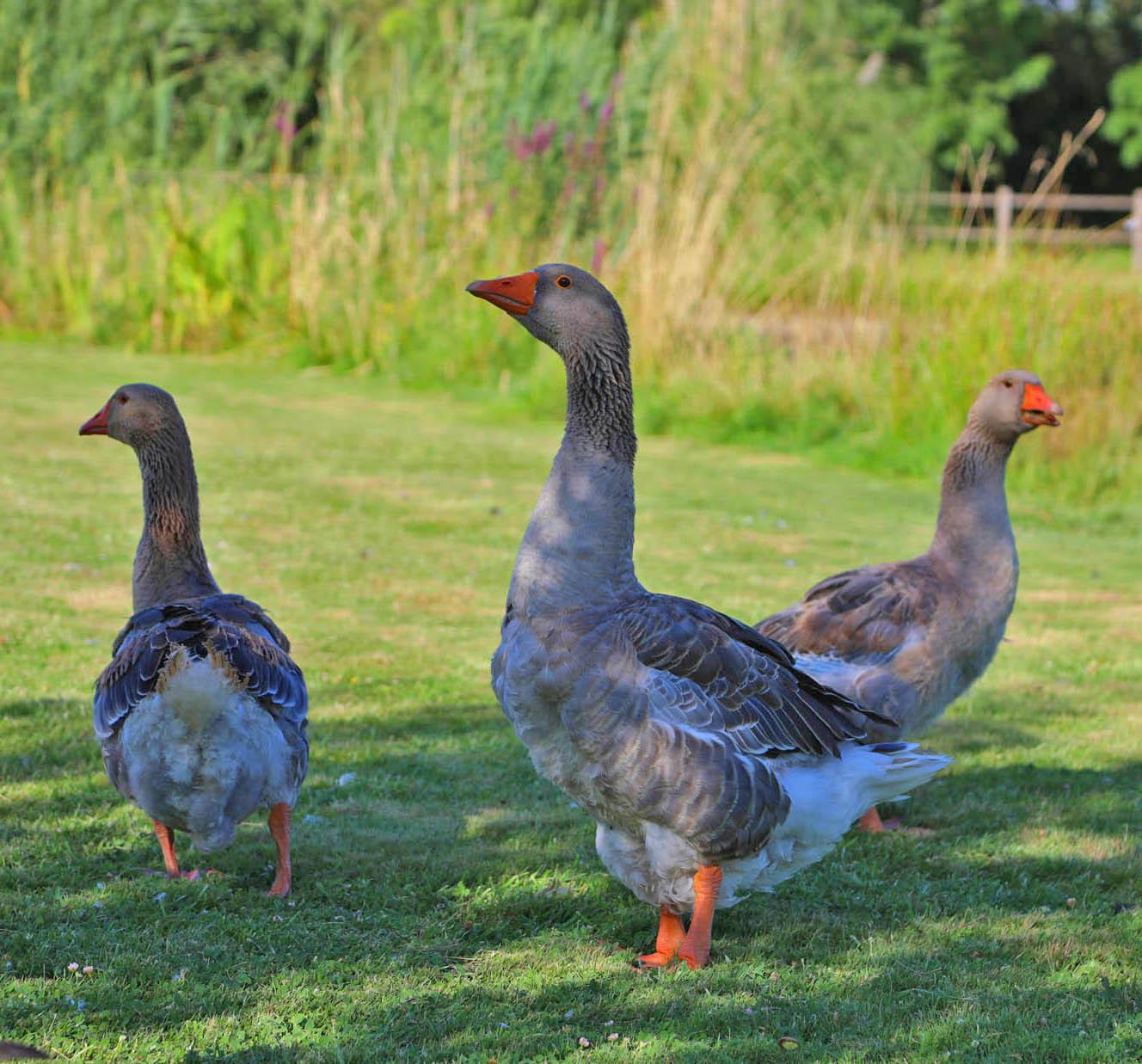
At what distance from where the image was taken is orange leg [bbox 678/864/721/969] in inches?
185

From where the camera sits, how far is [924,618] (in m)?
6.36

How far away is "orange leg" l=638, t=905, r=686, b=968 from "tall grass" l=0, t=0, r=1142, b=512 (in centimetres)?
1024

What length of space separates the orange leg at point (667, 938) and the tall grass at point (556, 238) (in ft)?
33.6

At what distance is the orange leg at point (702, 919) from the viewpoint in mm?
4699

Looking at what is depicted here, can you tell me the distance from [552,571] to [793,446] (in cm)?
1137

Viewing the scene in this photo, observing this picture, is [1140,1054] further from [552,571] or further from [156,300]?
[156,300]

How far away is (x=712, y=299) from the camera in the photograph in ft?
55.9

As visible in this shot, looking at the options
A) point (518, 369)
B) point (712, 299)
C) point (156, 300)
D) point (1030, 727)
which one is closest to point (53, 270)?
point (156, 300)

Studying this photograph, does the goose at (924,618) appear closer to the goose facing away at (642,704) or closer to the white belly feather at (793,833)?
the white belly feather at (793,833)

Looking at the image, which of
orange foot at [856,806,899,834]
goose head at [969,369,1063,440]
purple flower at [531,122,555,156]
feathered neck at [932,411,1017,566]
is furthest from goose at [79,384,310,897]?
purple flower at [531,122,555,156]

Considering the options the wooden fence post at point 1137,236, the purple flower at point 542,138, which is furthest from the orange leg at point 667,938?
the wooden fence post at point 1137,236

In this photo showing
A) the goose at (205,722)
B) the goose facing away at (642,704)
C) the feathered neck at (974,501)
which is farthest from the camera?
the feathered neck at (974,501)

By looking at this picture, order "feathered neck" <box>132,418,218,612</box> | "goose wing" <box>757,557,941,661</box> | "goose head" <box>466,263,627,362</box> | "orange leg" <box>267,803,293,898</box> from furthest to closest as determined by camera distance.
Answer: "goose wing" <box>757,557,941,661</box>, "feathered neck" <box>132,418,218,612</box>, "orange leg" <box>267,803,293,898</box>, "goose head" <box>466,263,627,362</box>

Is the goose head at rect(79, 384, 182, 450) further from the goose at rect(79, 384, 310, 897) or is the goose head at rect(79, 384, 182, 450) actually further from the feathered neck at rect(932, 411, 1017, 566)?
the feathered neck at rect(932, 411, 1017, 566)
